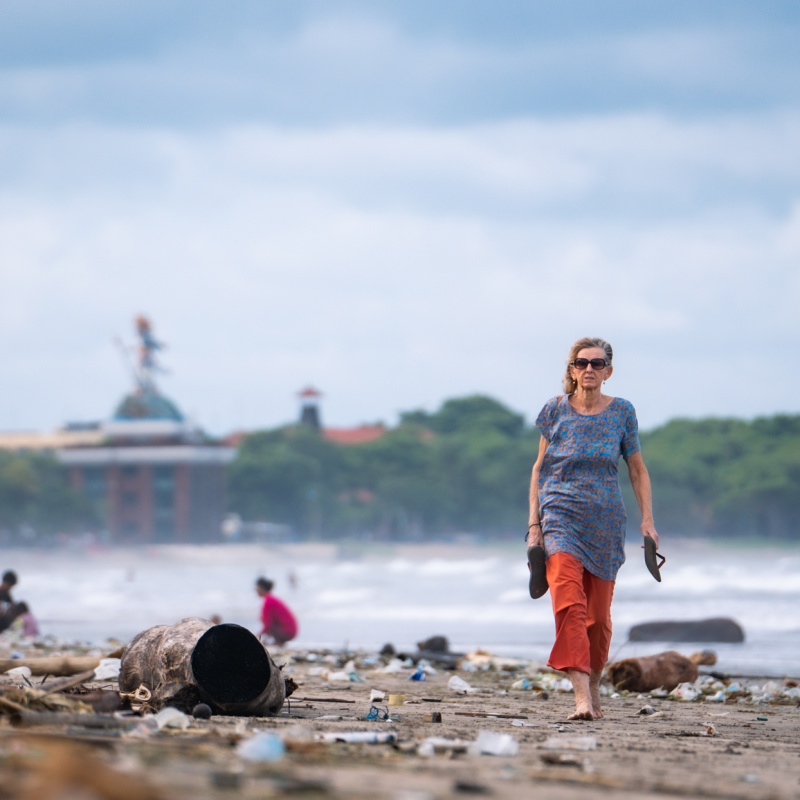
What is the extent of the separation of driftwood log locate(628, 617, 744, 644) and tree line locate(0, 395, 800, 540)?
63.4 m

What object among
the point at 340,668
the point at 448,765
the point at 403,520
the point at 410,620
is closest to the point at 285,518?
the point at 403,520

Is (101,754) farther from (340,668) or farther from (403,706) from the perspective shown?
(340,668)

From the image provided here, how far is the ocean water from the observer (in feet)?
52.1

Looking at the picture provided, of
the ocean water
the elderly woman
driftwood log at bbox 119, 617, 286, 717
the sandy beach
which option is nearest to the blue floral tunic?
the elderly woman

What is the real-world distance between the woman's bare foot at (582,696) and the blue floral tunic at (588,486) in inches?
16.9

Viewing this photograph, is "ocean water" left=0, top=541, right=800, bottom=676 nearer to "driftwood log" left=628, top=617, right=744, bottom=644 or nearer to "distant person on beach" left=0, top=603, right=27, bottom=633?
"driftwood log" left=628, top=617, right=744, bottom=644

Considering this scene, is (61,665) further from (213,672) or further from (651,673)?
(651,673)

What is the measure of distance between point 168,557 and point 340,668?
72.1 m

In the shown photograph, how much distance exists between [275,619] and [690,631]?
19.5 ft

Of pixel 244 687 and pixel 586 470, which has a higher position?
pixel 586 470

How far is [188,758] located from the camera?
9.37 feet

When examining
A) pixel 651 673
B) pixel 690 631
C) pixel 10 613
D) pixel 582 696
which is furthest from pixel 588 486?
pixel 690 631

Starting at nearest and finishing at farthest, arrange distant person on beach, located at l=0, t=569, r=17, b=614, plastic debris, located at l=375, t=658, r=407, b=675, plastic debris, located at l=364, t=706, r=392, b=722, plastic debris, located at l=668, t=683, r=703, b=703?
plastic debris, located at l=364, t=706, r=392, b=722 → plastic debris, located at l=668, t=683, r=703, b=703 → plastic debris, located at l=375, t=658, r=407, b=675 → distant person on beach, located at l=0, t=569, r=17, b=614

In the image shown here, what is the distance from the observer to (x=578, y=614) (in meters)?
4.84
